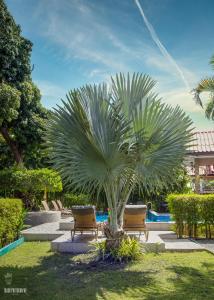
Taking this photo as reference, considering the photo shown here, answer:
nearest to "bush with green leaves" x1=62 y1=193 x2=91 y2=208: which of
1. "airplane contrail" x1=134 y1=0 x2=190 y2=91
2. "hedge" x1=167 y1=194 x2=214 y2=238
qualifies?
"hedge" x1=167 y1=194 x2=214 y2=238

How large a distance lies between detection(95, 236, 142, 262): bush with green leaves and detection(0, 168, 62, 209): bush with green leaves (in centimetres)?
940

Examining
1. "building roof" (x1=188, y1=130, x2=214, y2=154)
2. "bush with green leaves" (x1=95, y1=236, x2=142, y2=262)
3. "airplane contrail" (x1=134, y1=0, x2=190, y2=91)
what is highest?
"airplane contrail" (x1=134, y1=0, x2=190, y2=91)

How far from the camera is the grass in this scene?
5816 mm

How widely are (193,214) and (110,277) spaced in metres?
5.84

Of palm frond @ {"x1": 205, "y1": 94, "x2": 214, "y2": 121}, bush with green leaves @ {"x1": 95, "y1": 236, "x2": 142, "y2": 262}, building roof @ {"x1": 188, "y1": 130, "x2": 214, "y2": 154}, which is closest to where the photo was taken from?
bush with green leaves @ {"x1": 95, "y1": 236, "x2": 142, "y2": 262}

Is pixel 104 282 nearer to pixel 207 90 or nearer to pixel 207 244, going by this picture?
pixel 207 244

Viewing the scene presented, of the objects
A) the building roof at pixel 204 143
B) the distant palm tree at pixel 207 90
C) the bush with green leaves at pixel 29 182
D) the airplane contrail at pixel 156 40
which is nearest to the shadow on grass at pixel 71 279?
the airplane contrail at pixel 156 40

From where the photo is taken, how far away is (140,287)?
6.22 metres

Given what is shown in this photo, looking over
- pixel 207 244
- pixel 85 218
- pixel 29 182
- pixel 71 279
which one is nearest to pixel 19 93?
pixel 29 182

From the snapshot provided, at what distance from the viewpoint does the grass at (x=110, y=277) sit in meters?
5.82

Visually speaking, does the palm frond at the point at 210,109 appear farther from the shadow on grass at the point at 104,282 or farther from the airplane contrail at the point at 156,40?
the shadow on grass at the point at 104,282

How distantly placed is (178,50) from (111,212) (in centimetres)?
738

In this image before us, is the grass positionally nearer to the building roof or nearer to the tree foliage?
the building roof

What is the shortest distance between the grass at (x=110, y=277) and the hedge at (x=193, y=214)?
267 centimetres
